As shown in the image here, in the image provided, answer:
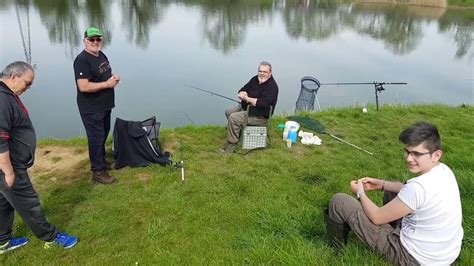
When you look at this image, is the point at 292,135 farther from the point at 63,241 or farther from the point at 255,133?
the point at 63,241

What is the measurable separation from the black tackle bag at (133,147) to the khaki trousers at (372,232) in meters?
2.38

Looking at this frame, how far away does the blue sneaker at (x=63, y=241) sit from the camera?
2.91 meters

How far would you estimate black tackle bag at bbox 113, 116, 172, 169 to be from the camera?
440cm

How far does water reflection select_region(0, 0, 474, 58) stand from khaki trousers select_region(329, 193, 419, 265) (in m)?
12.9

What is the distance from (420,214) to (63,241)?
2.52 m

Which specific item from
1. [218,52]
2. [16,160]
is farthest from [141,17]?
[16,160]

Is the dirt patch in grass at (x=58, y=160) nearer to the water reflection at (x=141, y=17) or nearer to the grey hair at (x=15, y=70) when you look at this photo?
the grey hair at (x=15, y=70)

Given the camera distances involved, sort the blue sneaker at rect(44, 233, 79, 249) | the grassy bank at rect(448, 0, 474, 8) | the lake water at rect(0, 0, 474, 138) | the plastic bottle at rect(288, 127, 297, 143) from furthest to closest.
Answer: the grassy bank at rect(448, 0, 474, 8) → the lake water at rect(0, 0, 474, 138) → the plastic bottle at rect(288, 127, 297, 143) → the blue sneaker at rect(44, 233, 79, 249)

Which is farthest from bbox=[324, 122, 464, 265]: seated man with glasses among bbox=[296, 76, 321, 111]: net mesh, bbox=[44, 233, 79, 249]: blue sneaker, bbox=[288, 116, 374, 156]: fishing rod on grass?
bbox=[296, 76, 321, 111]: net mesh

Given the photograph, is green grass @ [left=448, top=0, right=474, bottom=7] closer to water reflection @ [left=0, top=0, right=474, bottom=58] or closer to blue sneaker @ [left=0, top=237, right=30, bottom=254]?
water reflection @ [left=0, top=0, right=474, bottom=58]

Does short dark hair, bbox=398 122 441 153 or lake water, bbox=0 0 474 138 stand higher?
short dark hair, bbox=398 122 441 153

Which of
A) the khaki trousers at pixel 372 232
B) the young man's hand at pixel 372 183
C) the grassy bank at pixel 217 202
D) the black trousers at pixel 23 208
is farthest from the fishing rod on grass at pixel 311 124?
the black trousers at pixel 23 208

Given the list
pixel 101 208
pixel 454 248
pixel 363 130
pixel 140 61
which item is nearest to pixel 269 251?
pixel 454 248

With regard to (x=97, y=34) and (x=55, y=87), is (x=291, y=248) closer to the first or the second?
(x=97, y=34)
